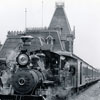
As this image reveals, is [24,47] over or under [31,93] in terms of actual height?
over

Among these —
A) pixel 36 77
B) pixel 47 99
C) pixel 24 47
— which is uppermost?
pixel 24 47

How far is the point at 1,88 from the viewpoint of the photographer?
651 inches

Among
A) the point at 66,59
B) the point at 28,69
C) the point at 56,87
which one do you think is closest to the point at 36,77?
the point at 28,69

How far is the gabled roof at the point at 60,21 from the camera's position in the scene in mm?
82188

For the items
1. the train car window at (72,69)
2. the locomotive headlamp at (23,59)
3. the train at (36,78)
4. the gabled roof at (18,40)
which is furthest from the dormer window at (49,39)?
the locomotive headlamp at (23,59)

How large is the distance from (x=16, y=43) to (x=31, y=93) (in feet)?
193

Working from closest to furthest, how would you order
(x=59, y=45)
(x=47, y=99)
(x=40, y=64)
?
(x=47, y=99) < (x=40, y=64) < (x=59, y=45)

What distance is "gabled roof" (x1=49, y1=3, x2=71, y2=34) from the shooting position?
8219 cm

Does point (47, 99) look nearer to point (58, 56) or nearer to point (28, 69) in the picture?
point (28, 69)

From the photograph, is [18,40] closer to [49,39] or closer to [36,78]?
[49,39]

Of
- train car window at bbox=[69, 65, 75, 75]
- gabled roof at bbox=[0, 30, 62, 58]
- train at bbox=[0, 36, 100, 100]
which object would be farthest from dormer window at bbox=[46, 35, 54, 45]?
train at bbox=[0, 36, 100, 100]

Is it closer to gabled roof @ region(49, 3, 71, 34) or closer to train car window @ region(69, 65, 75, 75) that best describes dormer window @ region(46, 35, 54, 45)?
gabled roof @ region(49, 3, 71, 34)

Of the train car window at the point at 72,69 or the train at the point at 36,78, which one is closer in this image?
the train at the point at 36,78

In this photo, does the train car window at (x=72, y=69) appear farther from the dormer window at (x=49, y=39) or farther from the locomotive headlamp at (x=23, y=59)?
the dormer window at (x=49, y=39)
